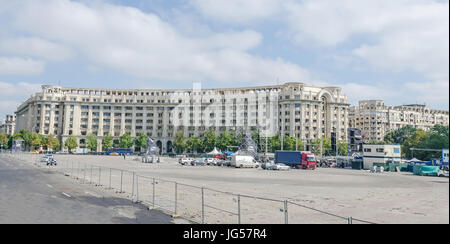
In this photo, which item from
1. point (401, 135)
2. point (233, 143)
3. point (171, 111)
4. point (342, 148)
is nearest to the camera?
point (342, 148)

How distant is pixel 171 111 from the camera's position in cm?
15138

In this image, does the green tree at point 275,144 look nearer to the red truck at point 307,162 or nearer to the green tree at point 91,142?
the red truck at point 307,162

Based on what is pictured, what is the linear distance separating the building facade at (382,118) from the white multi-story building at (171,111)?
49.8m

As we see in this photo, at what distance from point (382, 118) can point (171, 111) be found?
11198cm

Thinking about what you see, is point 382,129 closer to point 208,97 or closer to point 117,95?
point 208,97

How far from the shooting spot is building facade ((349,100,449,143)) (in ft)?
584

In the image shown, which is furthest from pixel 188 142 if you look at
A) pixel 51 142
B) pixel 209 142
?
pixel 51 142

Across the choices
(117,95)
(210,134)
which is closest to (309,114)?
(210,134)

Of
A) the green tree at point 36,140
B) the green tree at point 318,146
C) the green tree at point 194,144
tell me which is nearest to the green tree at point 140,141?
the green tree at point 194,144

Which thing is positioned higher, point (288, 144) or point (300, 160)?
point (288, 144)

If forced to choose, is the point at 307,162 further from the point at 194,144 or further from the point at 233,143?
the point at 194,144

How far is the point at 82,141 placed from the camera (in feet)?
493

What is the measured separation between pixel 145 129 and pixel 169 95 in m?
19.1

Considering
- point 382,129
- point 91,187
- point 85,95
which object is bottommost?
point 91,187
